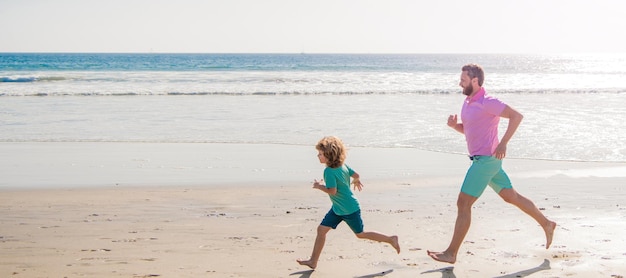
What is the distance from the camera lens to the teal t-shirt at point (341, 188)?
4.91 m

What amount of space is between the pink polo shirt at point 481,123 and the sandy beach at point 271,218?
0.88 metres

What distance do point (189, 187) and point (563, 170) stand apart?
206 inches

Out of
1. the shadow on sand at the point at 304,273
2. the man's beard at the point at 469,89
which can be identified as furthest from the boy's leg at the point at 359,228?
the man's beard at the point at 469,89

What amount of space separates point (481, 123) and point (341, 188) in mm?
1137

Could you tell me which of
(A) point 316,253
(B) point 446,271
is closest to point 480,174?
(B) point 446,271

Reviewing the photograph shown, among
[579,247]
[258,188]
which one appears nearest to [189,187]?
[258,188]

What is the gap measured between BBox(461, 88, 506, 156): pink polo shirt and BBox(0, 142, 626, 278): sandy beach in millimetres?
881

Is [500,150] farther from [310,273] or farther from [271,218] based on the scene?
[271,218]

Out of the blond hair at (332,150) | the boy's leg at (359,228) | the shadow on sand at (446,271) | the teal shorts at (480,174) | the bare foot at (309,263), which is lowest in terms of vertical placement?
the shadow on sand at (446,271)

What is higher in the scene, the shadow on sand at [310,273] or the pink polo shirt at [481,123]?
the pink polo shirt at [481,123]

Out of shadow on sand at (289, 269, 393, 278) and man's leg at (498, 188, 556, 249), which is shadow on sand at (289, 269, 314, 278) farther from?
man's leg at (498, 188, 556, 249)

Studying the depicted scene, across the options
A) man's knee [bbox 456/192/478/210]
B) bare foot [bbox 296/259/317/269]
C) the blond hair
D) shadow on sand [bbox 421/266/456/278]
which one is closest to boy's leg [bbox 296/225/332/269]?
bare foot [bbox 296/259/317/269]

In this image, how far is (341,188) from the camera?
4.96 metres

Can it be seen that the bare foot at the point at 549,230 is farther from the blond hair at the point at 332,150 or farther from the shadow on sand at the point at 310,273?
the blond hair at the point at 332,150
